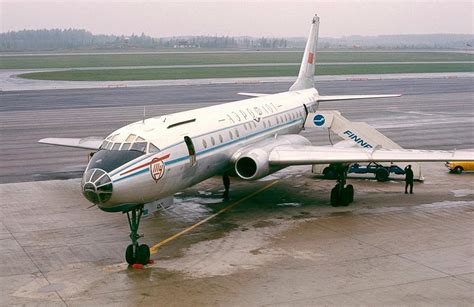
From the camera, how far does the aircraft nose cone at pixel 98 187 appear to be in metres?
16.2

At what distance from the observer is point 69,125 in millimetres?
45156

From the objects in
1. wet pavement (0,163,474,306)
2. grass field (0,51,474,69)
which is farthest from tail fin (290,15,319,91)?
grass field (0,51,474,69)

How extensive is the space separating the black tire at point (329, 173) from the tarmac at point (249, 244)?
78 centimetres

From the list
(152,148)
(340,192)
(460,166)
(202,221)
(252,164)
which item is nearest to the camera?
(152,148)

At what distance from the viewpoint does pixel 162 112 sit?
52156mm

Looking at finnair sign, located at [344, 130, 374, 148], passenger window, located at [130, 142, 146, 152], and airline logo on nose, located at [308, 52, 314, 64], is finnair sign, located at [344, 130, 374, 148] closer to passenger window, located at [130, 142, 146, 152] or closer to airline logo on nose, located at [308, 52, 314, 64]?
airline logo on nose, located at [308, 52, 314, 64]

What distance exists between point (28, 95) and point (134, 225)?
5379 cm

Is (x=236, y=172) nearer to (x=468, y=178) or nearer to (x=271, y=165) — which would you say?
(x=271, y=165)

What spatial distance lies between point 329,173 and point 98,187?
47.4 feet

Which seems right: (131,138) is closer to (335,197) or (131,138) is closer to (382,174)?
(335,197)

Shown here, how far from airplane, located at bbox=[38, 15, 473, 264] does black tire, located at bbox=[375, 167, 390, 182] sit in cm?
392

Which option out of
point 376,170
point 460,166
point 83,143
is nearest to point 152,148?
point 83,143

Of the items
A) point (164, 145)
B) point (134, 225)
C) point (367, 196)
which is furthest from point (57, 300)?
point (367, 196)

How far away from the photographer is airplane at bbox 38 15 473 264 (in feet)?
55.6
